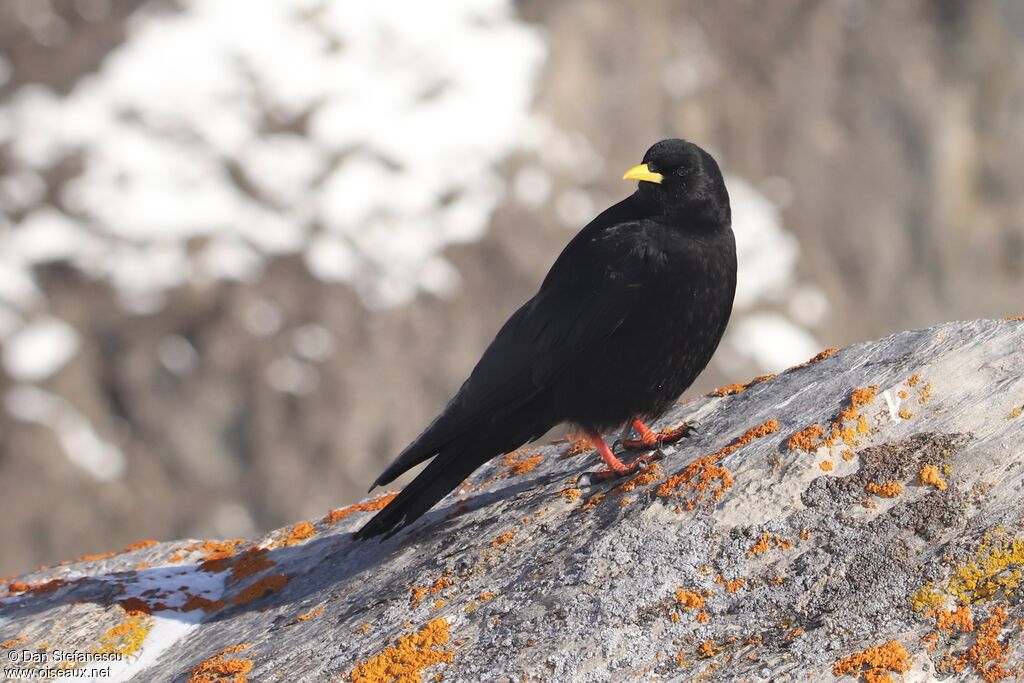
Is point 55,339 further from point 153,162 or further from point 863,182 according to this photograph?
point 863,182

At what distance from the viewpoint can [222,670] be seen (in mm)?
6000

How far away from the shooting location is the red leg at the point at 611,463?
21.8 feet

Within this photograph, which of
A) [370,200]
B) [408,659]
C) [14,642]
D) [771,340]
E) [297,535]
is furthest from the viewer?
[771,340]

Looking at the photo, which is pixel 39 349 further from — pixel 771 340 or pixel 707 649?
pixel 707 649

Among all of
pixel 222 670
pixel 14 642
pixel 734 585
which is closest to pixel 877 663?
pixel 734 585

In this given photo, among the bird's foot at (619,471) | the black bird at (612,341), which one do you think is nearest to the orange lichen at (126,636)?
the black bird at (612,341)

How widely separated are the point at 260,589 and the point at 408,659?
1790 mm

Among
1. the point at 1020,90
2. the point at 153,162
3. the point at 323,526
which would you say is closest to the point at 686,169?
the point at 323,526

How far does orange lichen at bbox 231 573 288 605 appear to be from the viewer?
7.09 metres

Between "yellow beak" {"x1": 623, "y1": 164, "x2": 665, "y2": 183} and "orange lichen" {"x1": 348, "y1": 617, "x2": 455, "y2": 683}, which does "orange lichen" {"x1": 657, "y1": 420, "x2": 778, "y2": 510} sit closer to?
"orange lichen" {"x1": 348, "y1": 617, "x2": 455, "y2": 683}

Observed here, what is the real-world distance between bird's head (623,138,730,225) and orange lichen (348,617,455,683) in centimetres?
277

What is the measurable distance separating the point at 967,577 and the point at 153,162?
221ft

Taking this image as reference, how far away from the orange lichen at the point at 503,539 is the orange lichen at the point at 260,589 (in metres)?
1.52

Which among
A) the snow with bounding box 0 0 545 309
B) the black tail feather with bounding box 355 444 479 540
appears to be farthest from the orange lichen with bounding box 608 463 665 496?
the snow with bounding box 0 0 545 309
